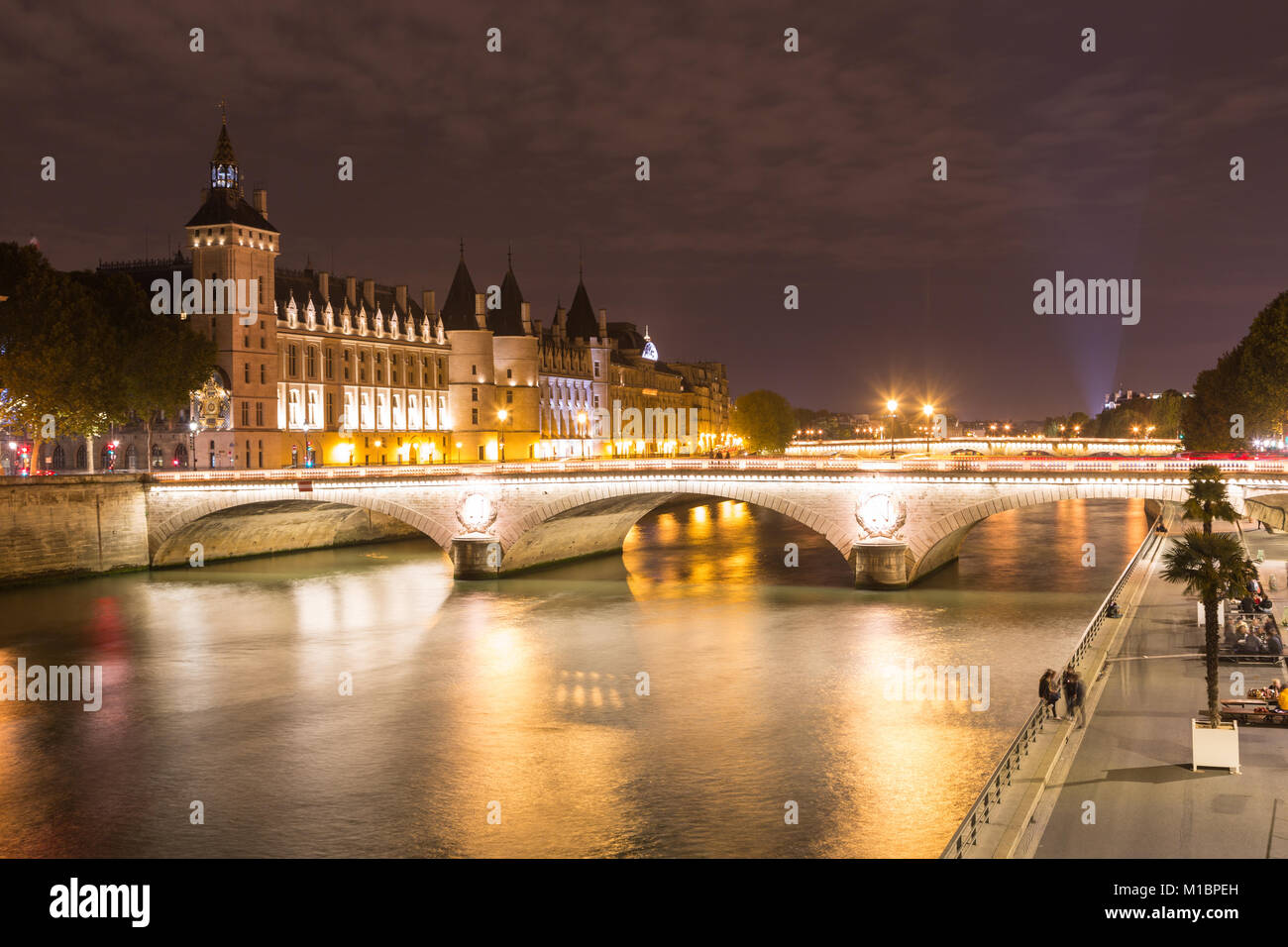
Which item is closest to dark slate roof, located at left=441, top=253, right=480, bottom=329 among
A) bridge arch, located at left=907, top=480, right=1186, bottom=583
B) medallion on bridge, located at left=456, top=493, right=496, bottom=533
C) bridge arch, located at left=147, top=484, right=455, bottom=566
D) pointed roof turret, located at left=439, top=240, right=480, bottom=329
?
pointed roof turret, located at left=439, top=240, right=480, bottom=329

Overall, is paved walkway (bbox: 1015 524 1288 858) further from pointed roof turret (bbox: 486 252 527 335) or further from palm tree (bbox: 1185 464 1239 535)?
pointed roof turret (bbox: 486 252 527 335)

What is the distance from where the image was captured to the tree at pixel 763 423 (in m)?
154

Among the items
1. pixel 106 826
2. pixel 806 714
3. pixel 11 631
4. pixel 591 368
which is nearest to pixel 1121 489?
pixel 806 714

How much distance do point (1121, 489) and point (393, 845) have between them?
3439 centimetres

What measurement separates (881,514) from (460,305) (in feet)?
249

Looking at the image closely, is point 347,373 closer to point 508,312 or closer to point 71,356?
point 508,312

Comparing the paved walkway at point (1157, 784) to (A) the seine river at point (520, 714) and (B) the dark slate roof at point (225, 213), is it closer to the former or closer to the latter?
(A) the seine river at point (520, 714)

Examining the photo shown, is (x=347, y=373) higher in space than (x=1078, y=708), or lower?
higher

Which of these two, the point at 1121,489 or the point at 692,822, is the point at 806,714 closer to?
the point at 692,822

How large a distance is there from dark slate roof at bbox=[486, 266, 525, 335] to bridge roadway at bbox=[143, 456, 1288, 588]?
54577 millimetres

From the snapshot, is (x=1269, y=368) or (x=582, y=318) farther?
(x=582, y=318)

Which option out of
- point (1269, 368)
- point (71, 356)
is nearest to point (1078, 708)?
point (71, 356)

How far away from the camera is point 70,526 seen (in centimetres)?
5934

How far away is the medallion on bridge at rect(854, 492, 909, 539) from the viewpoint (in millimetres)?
50250
